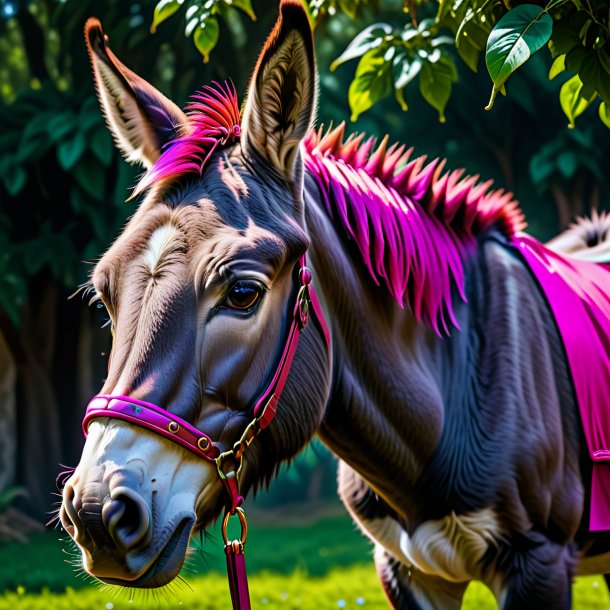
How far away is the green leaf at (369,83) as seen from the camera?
9.77 ft

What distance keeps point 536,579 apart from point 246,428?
0.99m

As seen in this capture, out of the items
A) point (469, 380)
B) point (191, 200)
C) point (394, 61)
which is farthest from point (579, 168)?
point (191, 200)

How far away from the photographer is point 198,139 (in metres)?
2.14

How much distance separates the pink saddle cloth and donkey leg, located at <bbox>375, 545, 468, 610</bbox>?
1.75ft

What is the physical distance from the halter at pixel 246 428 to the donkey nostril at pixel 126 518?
0.50ft

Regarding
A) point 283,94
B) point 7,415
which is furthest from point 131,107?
point 7,415

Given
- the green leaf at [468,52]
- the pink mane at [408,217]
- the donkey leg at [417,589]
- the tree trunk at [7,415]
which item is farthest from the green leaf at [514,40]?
the tree trunk at [7,415]

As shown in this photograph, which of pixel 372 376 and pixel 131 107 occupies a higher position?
pixel 131 107

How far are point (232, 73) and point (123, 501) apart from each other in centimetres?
646

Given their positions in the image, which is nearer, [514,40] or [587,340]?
[514,40]

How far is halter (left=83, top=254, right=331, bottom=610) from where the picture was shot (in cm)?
175

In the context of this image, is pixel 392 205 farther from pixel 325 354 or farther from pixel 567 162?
pixel 567 162

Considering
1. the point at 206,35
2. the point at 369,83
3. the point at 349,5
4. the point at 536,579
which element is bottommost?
the point at 536,579

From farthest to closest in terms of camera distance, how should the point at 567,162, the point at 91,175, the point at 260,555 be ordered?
1. the point at 567,162
2. the point at 260,555
3. the point at 91,175
